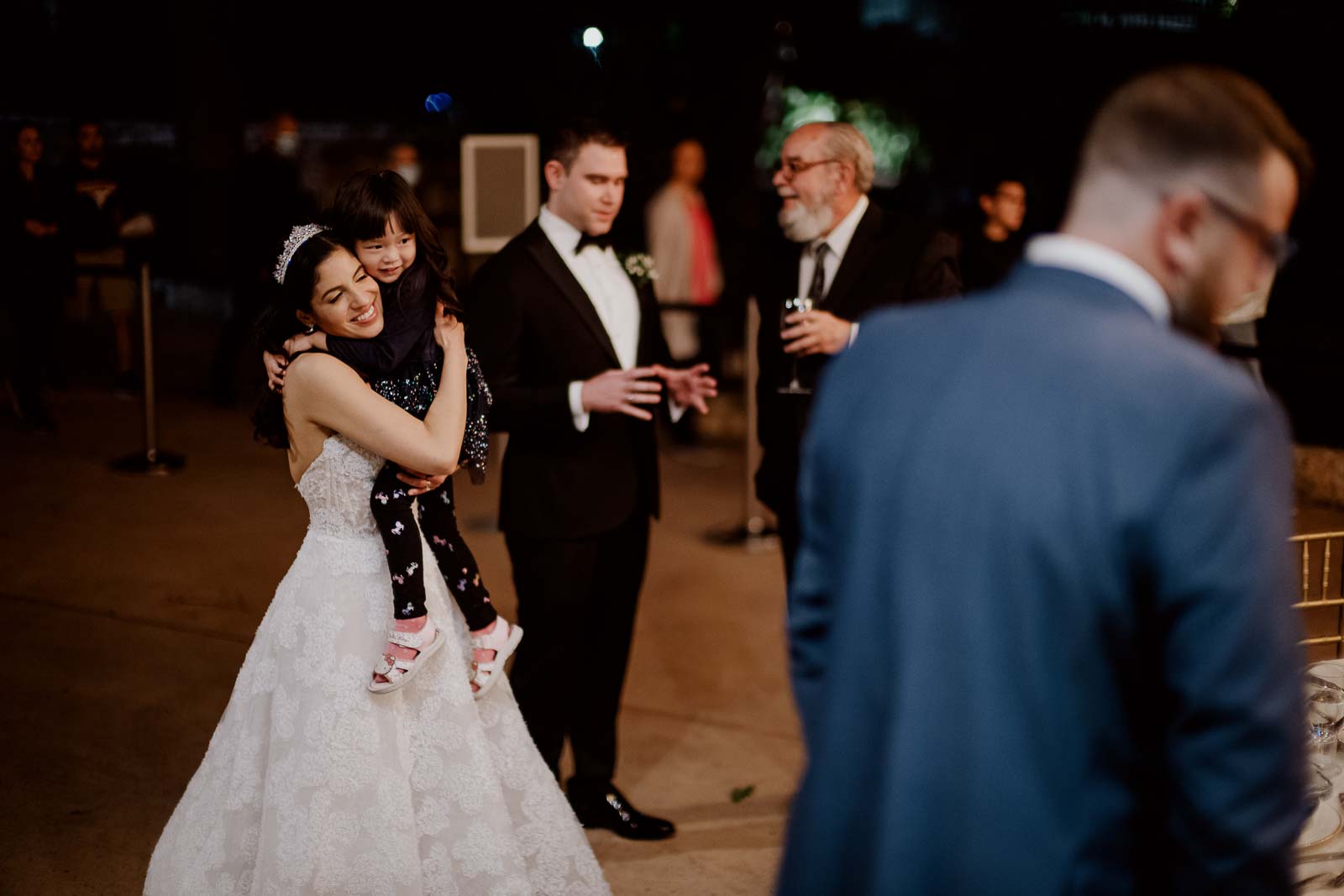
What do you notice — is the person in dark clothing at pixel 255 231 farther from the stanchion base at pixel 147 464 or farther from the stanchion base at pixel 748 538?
the stanchion base at pixel 748 538

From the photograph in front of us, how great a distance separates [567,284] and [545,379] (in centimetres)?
27

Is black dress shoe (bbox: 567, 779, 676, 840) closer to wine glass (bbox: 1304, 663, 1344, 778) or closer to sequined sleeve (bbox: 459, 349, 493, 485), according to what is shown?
sequined sleeve (bbox: 459, 349, 493, 485)

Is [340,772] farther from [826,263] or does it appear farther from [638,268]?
[826,263]

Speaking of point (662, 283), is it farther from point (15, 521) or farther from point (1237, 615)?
point (1237, 615)

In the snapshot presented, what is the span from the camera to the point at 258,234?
864cm

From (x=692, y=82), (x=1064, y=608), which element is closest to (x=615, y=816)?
(x=1064, y=608)

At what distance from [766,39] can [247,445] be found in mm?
7170

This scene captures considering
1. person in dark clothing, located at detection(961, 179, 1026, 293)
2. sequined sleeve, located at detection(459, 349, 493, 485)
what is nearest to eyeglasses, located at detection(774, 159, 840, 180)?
sequined sleeve, located at detection(459, 349, 493, 485)

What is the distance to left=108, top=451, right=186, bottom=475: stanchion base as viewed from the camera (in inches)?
285

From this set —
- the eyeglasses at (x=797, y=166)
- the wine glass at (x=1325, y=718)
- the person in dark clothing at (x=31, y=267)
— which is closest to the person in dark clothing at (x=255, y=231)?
the person in dark clothing at (x=31, y=267)

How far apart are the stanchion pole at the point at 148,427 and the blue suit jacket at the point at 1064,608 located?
6300mm

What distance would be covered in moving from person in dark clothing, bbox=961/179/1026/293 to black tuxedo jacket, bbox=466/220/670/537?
11.5 ft

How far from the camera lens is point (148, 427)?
730cm

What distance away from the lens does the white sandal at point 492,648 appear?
3180mm
